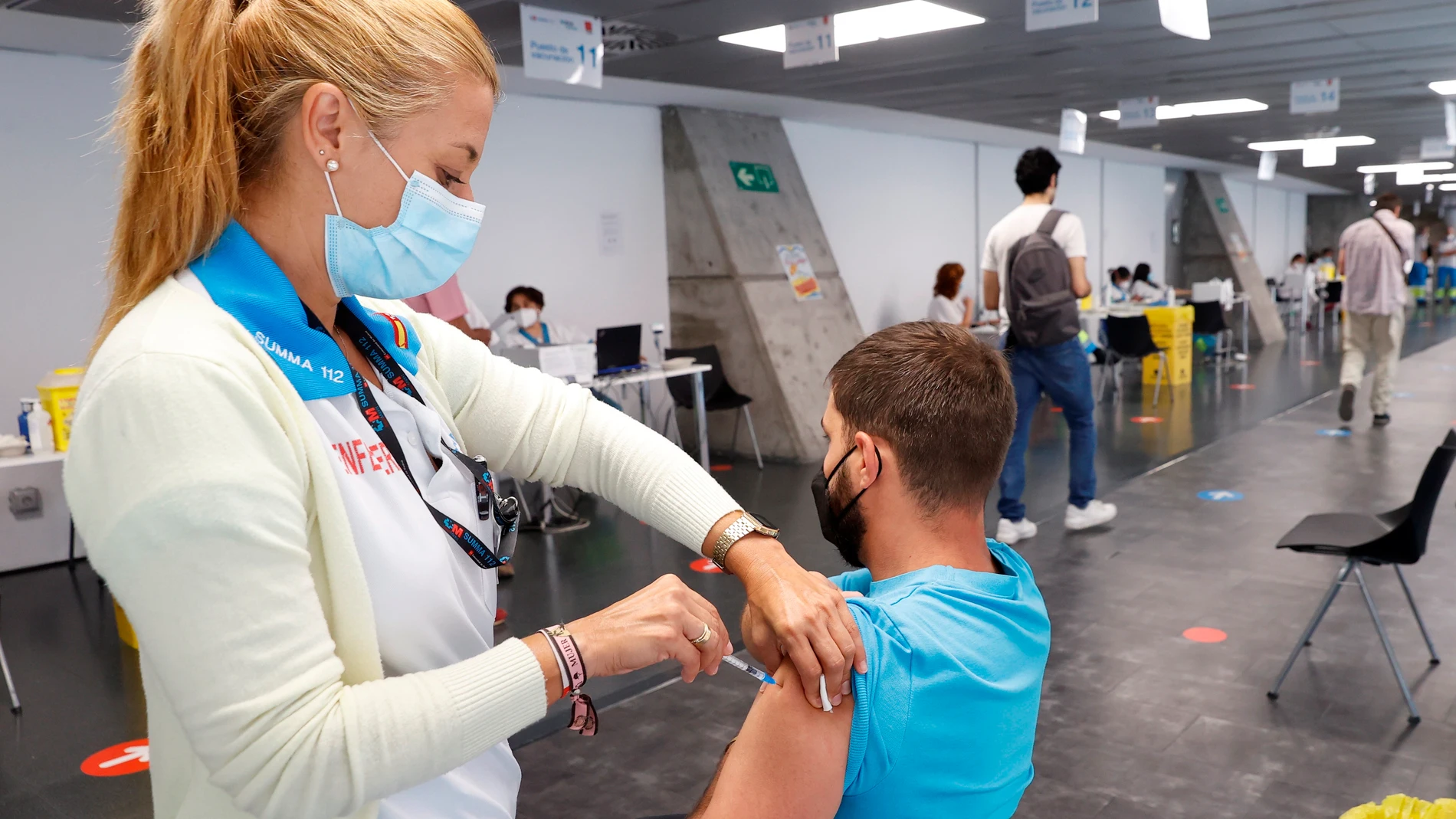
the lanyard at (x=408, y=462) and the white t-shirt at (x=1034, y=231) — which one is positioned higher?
the white t-shirt at (x=1034, y=231)

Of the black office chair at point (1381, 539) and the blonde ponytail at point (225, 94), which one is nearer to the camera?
the blonde ponytail at point (225, 94)

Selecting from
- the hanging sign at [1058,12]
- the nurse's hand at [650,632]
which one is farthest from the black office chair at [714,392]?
the nurse's hand at [650,632]

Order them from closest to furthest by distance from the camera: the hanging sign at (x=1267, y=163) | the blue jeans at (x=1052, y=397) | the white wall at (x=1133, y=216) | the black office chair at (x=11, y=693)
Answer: the black office chair at (x=11, y=693) < the blue jeans at (x=1052, y=397) < the hanging sign at (x=1267, y=163) < the white wall at (x=1133, y=216)

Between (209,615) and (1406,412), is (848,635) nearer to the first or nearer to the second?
(209,615)

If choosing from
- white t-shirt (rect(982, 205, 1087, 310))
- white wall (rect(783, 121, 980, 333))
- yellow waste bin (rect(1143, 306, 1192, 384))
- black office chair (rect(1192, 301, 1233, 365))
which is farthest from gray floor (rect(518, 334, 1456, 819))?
black office chair (rect(1192, 301, 1233, 365))

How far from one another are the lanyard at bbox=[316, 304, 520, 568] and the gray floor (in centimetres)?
177

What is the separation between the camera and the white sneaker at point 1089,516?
5.00 m

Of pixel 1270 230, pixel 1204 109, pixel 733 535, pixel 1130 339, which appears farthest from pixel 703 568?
pixel 1270 230

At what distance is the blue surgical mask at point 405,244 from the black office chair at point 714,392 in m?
5.88

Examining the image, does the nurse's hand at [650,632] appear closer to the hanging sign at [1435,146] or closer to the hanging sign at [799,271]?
the hanging sign at [799,271]

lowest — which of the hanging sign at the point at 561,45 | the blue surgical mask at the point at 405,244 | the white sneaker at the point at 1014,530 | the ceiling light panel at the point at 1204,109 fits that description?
the white sneaker at the point at 1014,530

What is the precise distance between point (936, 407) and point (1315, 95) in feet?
24.7

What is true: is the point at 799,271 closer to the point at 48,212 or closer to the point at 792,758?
the point at 48,212

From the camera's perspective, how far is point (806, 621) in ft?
3.28
